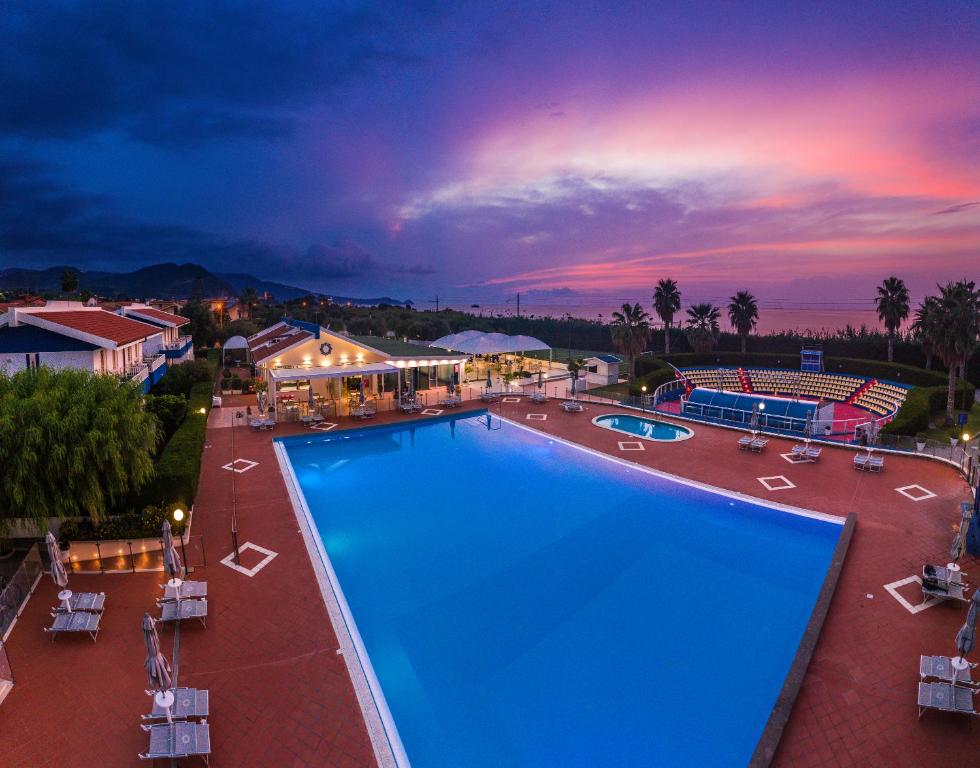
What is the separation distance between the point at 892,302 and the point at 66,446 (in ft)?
141

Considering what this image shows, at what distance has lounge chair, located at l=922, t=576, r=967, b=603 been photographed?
9.38 meters

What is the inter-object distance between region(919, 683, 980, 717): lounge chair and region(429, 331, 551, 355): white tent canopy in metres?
24.8

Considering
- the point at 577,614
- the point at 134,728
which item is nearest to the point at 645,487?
the point at 577,614

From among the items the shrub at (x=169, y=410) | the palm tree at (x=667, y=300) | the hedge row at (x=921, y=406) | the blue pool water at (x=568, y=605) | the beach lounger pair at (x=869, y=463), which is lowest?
the blue pool water at (x=568, y=605)

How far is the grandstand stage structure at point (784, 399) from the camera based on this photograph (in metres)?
23.7

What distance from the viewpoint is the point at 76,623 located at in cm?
828

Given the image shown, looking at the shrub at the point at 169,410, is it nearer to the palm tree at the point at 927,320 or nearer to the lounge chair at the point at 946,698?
the lounge chair at the point at 946,698

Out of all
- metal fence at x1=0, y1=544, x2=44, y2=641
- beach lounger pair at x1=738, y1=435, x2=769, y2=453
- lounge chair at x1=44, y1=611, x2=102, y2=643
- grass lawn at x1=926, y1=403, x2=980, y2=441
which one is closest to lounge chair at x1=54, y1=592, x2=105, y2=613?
lounge chair at x1=44, y1=611, x2=102, y2=643

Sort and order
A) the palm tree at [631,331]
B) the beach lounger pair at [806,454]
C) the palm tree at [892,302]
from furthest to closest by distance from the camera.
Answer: the palm tree at [631,331]
the palm tree at [892,302]
the beach lounger pair at [806,454]

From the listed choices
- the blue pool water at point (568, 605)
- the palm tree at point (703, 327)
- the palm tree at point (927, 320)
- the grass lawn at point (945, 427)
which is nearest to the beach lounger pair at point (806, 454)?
the blue pool water at point (568, 605)

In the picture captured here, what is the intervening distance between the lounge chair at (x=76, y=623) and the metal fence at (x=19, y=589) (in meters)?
0.64

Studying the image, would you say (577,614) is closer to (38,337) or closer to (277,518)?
(277,518)

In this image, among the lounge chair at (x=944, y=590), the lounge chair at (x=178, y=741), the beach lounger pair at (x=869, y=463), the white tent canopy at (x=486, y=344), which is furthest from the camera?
the white tent canopy at (x=486, y=344)

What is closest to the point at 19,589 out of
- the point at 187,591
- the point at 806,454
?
the point at 187,591
